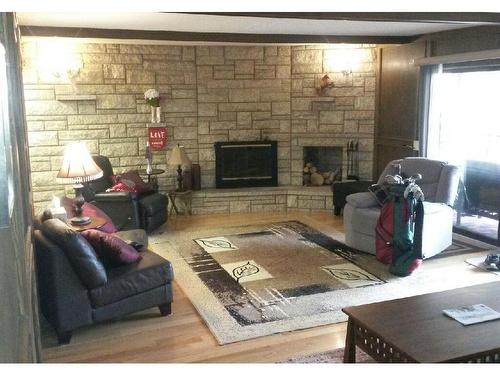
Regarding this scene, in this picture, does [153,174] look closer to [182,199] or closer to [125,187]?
[182,199]

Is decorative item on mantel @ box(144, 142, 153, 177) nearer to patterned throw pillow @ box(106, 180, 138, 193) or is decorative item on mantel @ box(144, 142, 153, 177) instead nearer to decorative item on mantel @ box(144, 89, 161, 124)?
decorative item on mantel @ box(144, 89, 161, 124)

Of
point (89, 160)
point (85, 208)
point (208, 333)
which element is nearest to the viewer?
point (208, 333)

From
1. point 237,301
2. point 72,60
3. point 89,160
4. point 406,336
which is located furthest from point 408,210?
point 72,60

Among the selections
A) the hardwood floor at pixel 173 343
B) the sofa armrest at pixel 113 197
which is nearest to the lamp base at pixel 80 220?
the hardwood floor at pixel 173 343

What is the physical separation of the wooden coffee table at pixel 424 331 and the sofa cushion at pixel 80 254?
1708 millimetres

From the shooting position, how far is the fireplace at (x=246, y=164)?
7.25 metres

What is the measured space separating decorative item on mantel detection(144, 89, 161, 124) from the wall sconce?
2263mm

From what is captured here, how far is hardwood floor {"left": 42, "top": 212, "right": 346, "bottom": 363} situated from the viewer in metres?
3.23

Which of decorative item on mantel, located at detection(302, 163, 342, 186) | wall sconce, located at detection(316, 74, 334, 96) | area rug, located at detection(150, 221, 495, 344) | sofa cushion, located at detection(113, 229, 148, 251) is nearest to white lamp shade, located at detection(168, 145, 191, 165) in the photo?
area rug, located at detection(150, 221, 495, 344)

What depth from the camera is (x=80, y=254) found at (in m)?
3.35

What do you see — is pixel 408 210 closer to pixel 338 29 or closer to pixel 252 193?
pixel 338 29

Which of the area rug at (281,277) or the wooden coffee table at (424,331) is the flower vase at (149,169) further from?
the wooden coffee table at (424,331)

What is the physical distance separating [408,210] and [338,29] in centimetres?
231

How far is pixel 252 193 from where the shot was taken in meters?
7.14
